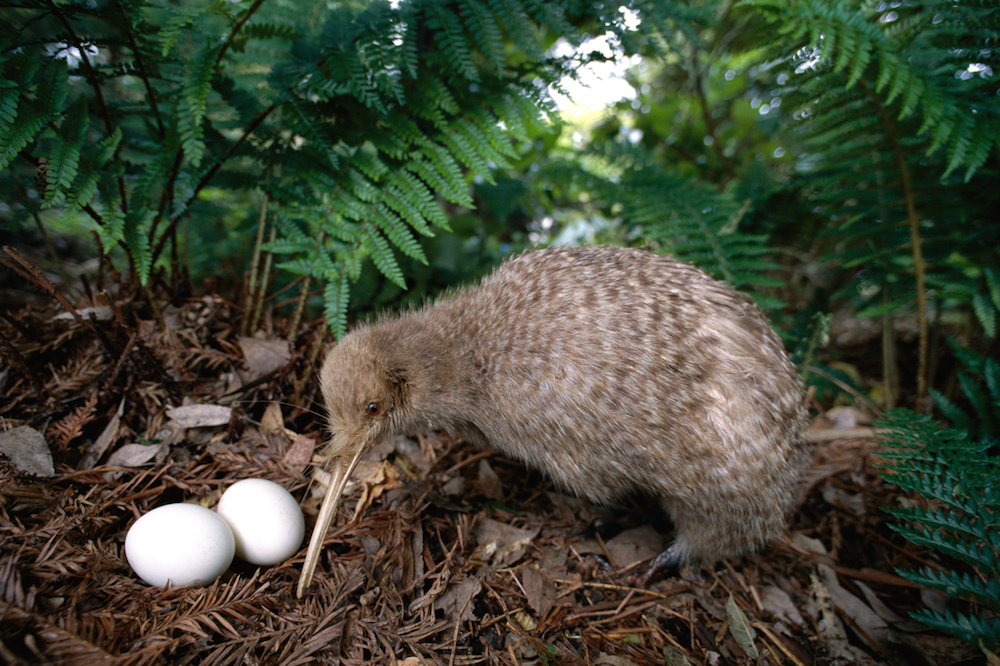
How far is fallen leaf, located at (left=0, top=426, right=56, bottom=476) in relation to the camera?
201 centimetres

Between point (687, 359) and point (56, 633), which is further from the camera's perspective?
point (687, 359)

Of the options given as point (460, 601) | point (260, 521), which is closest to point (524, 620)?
point (460, 601)

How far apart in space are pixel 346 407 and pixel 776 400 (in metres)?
2.06

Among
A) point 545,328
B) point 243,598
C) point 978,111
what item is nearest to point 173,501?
point 243,598

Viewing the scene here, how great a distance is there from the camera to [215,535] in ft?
6.33

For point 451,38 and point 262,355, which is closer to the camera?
point 451,38

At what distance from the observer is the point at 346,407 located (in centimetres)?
247

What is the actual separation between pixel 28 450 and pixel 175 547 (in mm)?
837

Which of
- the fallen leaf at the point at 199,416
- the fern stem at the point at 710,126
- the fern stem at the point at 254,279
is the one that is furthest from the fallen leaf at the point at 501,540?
the fern stem at the point at 710,126

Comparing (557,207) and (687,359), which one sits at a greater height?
(557,207)

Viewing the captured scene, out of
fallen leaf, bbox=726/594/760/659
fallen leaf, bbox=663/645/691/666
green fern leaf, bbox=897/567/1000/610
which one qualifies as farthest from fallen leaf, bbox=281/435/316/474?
green fern leaf, bbox=897/567/1000/610

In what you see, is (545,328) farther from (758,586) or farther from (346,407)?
(758,586)

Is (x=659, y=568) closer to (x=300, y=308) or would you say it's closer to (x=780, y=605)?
(x=780, y=605)

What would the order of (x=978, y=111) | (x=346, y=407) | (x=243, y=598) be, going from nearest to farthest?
(x=243, y=598), (x=346, y=407), (x=978, y=111)
